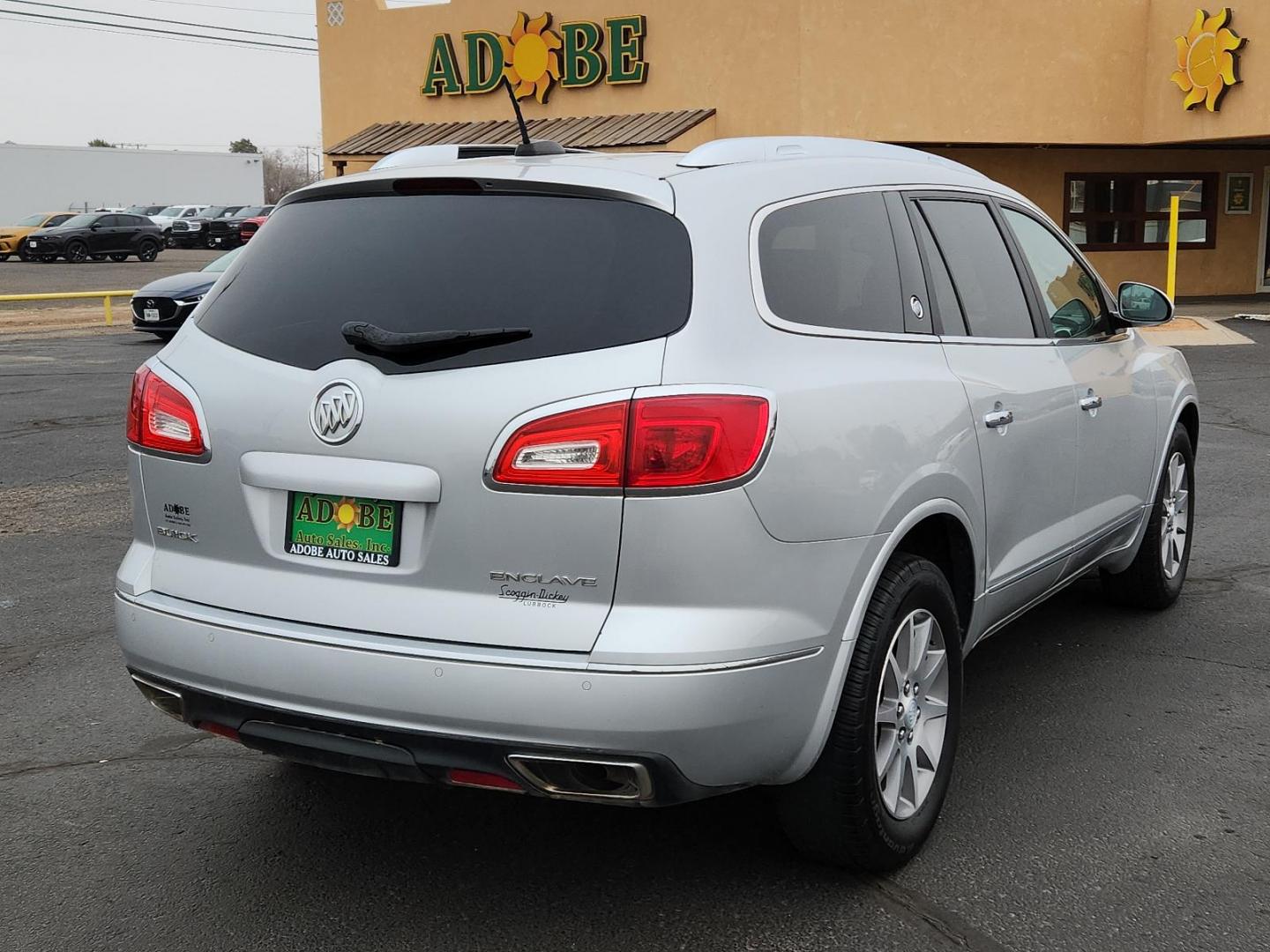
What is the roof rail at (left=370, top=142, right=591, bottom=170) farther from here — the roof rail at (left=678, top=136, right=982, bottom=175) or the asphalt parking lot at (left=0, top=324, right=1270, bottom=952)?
the asphalt parking lot at (left=0, top=324, right=1270, bottom=952)

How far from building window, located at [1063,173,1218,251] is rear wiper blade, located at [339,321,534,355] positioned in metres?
24.4

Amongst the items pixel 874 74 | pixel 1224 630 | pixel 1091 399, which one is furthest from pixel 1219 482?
pixel 874 74

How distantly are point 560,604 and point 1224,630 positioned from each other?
3826mm

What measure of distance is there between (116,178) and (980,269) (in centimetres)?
6977

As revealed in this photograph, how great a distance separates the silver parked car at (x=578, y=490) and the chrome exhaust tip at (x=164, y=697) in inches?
0.5

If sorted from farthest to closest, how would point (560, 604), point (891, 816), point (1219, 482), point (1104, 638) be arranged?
1. point (1219, 482)
2. point (1104, 638)
3. point (891, 816)
4. point (560, 604)

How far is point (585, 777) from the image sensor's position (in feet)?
9.86

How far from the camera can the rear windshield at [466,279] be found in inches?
122

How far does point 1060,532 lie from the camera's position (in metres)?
4.66

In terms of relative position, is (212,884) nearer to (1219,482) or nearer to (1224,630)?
(1224,630)

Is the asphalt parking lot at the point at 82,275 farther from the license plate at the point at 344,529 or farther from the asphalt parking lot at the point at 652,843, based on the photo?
the license plate at the point at 344,529

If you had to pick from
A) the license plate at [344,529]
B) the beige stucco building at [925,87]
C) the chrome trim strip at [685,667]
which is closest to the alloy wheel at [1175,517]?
the chrome trim strip at [685,667]

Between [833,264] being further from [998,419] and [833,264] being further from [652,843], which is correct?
[652,843]

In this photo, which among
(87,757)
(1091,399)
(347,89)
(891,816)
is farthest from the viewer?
(347,89)
